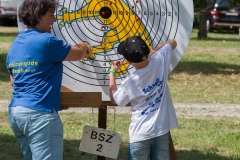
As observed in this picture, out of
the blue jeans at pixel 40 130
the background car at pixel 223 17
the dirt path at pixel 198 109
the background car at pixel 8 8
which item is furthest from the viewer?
the background car at pixel 8 8

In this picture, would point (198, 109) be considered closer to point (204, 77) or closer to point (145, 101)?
point (204, 77)

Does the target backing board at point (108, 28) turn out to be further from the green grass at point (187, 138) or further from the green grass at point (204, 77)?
the green grass at point (204, 77)

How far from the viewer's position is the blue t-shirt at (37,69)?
3920 millimetres

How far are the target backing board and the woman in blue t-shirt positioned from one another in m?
1.08

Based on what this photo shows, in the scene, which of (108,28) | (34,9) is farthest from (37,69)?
(108,28)

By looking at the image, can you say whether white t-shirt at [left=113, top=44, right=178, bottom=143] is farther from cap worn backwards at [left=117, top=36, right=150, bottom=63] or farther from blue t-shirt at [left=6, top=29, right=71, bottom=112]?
blue t-shirt at [left=6, top=29, right=71, bottom=112]

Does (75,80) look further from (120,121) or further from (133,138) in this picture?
(120,121)

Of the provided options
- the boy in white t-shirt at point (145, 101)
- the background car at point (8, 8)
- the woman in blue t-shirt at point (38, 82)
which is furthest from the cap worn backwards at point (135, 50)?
the background car at point (8, 8)

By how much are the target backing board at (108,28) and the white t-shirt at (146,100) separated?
26.6 inches

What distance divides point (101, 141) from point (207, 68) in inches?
356

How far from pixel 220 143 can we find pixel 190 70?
255 inches

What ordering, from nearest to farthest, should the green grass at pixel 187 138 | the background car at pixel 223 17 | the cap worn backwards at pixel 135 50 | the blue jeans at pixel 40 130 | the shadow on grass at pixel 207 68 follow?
the blue jeans at pixel 40 130 → the cap worn backwards at pixel 135 50 → the green grass at pixel 187 138 → the shadow on grass at pixel 207 68 → the background car at pixel 223 17

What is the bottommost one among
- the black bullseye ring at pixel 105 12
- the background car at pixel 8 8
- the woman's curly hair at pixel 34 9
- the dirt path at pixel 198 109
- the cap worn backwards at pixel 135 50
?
the background car at pixel 8 8

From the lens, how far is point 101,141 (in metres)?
4.85
